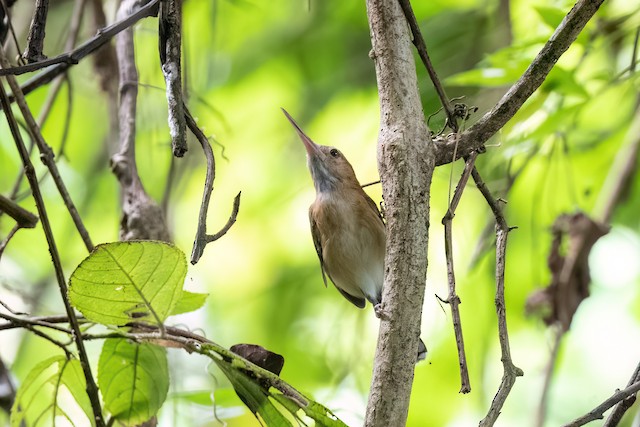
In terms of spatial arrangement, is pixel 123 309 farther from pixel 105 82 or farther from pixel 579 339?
pixel 579 339

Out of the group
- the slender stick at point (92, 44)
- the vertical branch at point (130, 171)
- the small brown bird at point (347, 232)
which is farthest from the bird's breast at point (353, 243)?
the slender stick at point (92, 44)

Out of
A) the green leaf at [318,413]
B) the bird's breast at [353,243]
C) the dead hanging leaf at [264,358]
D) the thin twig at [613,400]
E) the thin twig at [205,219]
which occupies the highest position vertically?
the bird's breast at [353,243]

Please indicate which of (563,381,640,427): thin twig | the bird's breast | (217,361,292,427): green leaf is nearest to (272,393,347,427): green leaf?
(217,361,292,427): green leaf

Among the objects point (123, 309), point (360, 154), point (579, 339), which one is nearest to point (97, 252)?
point (123, 309)

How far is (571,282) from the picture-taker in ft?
7.58

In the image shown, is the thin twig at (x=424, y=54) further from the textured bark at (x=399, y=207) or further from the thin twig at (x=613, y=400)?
the thin twig at (x=613, y=400)

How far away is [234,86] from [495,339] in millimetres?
1711

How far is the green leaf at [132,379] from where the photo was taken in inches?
52.4

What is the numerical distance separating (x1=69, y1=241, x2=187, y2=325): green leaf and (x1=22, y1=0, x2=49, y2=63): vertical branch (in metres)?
0.37

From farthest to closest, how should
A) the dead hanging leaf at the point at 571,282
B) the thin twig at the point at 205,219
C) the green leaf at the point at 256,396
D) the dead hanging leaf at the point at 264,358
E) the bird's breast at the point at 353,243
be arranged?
1. the bird's breast at the point at 353,243
2. the dead hanging leaf at the point at 571,282
3. the dead hanging leaf at the point at 264,358
4. the green leaf at the point at 256,396
5. the thin twig at the point at 205,219

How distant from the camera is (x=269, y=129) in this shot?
12.6 feet

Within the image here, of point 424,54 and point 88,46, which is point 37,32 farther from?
point 424,54

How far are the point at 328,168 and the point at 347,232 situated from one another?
12.9 inches

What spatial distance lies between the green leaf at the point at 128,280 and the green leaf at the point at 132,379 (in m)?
0.08
